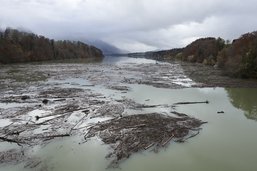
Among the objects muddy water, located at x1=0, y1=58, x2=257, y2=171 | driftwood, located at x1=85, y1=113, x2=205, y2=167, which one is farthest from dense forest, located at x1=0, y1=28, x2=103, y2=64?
muddy water, located at x1=0, y1=58, x2=257, y2=171

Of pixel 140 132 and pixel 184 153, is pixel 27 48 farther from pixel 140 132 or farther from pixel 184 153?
pixel 184 153

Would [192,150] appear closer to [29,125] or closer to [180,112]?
[180,112]

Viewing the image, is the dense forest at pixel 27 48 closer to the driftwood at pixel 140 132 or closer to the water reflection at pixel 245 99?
the water reflection at pixel 245 99

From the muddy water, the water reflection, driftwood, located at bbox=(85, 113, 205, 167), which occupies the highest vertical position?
driftwood, located at bbox=(85, 113, 205, 167)

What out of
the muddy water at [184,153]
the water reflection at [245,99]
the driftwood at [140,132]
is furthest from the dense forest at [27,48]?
the muddy water at [184,153]

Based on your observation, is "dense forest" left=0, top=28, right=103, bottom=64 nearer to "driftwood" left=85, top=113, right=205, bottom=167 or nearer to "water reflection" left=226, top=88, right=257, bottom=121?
"water reflection" left=226, top=88, right=257, bottom=121

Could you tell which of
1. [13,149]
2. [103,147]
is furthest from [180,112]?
[13,149]

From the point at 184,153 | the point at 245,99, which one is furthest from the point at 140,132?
the point at 245,99
